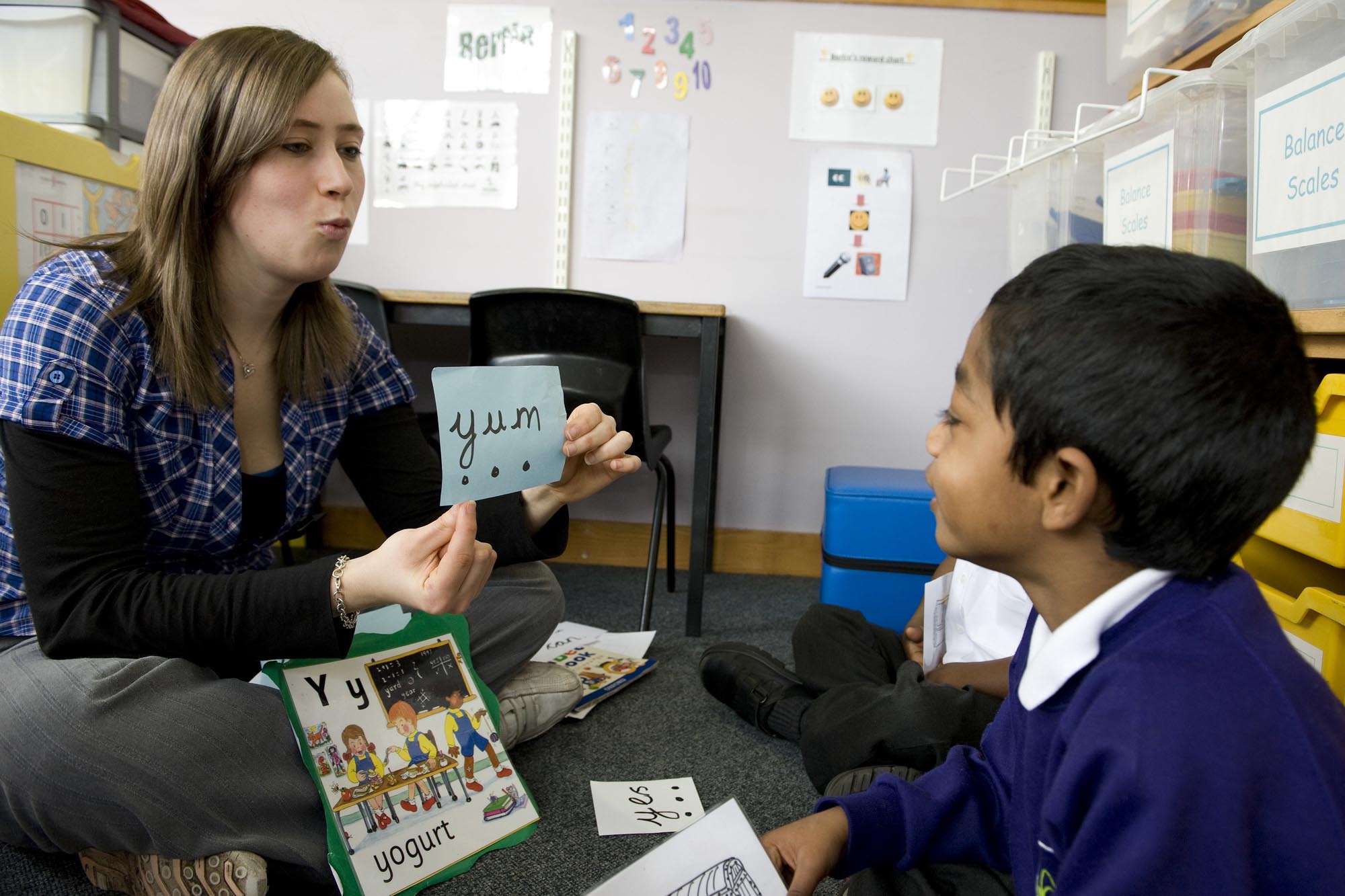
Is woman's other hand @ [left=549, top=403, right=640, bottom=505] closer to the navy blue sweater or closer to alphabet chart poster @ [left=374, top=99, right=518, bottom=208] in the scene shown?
the navy blue sweater

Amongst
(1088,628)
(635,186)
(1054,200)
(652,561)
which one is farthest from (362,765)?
(635,186)

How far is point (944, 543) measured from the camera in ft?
2.41

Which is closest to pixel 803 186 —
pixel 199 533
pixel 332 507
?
pixel 332 507

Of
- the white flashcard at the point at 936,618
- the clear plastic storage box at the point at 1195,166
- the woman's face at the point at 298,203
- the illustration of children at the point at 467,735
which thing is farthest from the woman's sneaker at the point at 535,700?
the clear plastic storage box at the point at 1195,166

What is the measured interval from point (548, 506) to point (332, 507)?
1.93 metres

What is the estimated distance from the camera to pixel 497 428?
0.81 meters

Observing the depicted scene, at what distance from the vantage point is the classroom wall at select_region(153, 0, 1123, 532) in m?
2.54

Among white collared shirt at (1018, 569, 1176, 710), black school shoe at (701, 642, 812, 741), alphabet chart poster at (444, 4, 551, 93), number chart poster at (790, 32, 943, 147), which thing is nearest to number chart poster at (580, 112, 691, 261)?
alphabet chart poster at (444, 4, 551, 93)

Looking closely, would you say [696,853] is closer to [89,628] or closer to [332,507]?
[89,628]

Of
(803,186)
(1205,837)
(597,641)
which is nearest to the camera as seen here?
(1205,837)

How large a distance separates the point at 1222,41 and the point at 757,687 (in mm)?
1336

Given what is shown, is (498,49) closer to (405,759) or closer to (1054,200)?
(1054,200)

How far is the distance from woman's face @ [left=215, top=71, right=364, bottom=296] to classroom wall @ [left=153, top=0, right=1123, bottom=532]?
1.58 meters

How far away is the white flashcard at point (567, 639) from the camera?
180 cm
